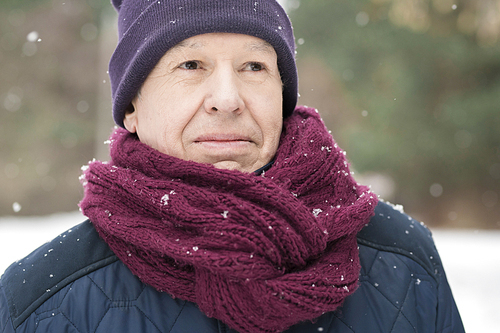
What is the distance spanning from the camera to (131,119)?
1.82 meters

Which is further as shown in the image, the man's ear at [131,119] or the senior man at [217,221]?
the man's ear at [131,119]

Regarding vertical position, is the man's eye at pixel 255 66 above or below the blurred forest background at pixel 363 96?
below

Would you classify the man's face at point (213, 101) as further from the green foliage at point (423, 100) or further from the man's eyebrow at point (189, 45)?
the green foliage at point (423, 100)

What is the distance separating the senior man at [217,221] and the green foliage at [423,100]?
22.4 ft

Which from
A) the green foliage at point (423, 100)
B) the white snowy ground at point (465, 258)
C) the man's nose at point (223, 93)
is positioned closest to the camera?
the man's nose at point (223, 93)

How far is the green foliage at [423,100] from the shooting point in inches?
323

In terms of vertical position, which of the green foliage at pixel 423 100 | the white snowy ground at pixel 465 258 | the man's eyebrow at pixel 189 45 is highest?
the green foliage at pixel 423 100

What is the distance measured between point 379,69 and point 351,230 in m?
8.07

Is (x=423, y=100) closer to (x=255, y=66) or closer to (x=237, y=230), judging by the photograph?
(x=255, y=66)

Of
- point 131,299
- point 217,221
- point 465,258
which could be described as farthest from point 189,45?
point 465,258

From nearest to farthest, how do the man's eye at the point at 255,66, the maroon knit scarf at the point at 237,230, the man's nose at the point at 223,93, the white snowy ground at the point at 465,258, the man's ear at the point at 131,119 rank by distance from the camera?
the maroon knit scarf at the point at 237,230
the man's nose at the point at 223,93
the man's eye at the point at 255,66
the man's ear at the point at 131,119
the white snowy ground at the point at 465,258

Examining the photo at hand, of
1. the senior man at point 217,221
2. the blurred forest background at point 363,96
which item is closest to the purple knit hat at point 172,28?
the senior man at point 217,221

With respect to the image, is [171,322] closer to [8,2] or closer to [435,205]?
[435,205]

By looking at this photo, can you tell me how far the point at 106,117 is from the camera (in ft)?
41.4
